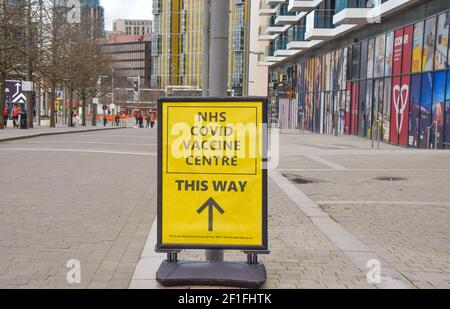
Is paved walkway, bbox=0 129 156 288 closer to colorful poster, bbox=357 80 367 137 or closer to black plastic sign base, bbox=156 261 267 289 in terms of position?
black plastic sign base, bbox=156 261 267 289

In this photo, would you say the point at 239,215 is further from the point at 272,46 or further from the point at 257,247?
the point at 272,46

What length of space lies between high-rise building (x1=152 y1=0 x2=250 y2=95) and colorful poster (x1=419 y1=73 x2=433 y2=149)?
9.87 m

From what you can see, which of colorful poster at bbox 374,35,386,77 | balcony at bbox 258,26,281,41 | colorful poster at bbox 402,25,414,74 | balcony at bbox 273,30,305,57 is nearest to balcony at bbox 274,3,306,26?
balcony at bbox 273,30,305,57

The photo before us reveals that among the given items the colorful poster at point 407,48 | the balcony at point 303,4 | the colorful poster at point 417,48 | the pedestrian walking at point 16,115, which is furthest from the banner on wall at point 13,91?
the colorful poster at point 417,48

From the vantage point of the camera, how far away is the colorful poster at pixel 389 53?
2759 cm

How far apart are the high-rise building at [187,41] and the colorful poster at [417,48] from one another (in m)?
8.93

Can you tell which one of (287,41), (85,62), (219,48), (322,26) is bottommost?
(219,48)

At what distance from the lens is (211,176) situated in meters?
4.91

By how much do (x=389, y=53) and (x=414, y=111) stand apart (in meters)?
4.44

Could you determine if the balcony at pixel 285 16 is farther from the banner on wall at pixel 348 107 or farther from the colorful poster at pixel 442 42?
the colorful poster at pixel 442 42

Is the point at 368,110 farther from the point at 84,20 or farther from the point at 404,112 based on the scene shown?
the point at 84,20

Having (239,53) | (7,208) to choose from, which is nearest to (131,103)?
(239,53)

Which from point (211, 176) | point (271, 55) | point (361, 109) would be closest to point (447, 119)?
point (361, 109)
